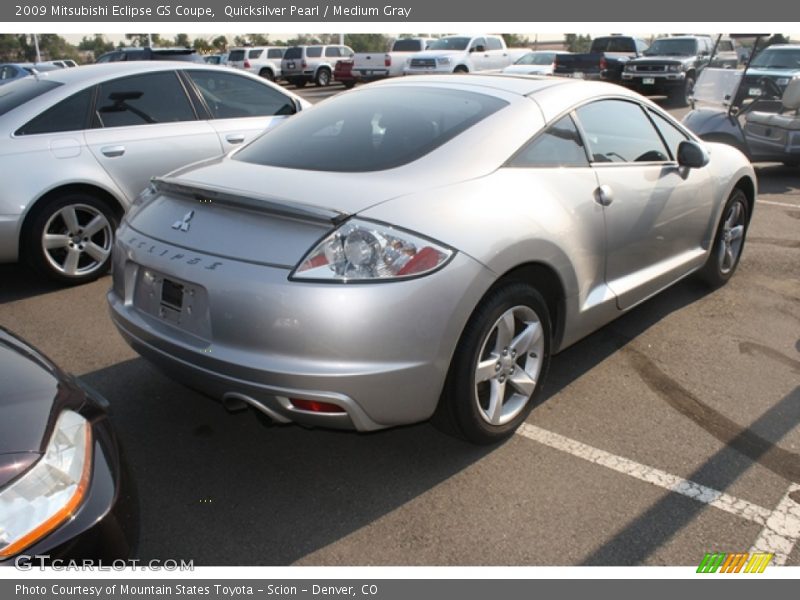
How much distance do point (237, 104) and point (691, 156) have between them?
3882 millimetres

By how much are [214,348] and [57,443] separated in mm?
735

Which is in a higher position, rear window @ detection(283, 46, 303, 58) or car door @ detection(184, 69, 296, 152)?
car door @ detection(184, 69, 296, 152)

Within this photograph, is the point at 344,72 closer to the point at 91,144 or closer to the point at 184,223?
the point at 91,144

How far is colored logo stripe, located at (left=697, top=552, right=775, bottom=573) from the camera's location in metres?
2.47

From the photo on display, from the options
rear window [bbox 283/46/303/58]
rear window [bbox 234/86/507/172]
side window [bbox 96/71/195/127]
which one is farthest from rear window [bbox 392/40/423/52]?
rear window [bbox 234/86/507/172]

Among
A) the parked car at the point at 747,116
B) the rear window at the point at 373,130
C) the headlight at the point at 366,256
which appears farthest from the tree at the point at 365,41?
the headlight at the point at 366,256

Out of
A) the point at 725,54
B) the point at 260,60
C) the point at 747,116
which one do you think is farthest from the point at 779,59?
the point at 260,60

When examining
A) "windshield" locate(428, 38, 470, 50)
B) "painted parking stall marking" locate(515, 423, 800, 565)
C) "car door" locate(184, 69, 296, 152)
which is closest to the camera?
"painted parking stall marking" locate(515, 423, 800, 565)

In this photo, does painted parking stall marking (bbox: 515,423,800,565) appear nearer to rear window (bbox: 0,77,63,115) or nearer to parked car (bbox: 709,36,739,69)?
rear window (bbox: 0,77,63,115)

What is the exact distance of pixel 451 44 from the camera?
79.4ft

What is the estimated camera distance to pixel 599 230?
136 inches

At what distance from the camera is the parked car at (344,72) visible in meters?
27.6

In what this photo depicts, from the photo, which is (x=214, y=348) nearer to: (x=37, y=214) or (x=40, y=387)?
(x=40, y=387)

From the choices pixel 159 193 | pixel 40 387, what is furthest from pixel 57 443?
pixel 159 193
